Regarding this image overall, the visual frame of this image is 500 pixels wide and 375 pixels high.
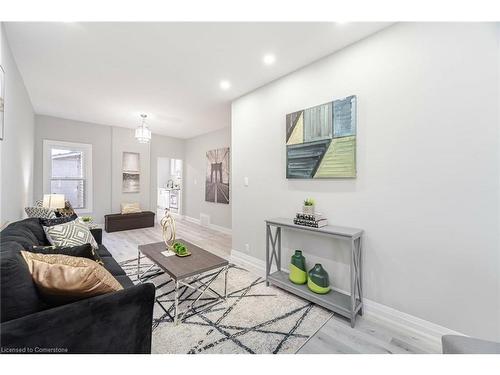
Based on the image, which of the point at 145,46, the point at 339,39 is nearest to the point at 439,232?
the point at 339,39

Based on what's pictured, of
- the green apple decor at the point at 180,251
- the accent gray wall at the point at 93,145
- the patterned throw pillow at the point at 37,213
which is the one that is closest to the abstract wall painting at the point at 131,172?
the accent gray wall at the point at 93,145

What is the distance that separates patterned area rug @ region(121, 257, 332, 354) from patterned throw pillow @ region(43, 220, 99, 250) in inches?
37.4

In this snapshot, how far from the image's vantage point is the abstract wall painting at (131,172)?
5.64 metres

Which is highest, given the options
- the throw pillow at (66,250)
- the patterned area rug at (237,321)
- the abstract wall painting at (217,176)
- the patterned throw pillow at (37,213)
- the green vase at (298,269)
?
the abstract wall painting at (217,176)

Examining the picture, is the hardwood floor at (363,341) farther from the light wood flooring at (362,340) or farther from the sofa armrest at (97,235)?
the sofa armrest at (97,235)

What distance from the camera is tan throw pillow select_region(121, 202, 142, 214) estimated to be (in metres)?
5.51

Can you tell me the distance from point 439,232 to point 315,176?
3.75ft

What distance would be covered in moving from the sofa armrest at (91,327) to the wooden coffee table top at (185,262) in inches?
25.0

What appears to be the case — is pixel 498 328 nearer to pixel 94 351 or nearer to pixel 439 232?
pixel 439 232

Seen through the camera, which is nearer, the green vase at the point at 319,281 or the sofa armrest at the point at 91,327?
the sofa armrest at the point at 91,327

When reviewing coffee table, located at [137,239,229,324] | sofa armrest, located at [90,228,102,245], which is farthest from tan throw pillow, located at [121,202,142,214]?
coffee table, located at [137,239,229,324]

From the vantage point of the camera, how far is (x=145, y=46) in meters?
2.18

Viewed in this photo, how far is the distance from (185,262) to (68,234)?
1250mm

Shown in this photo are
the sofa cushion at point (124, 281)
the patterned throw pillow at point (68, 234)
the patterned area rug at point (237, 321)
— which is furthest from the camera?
the patterned throw pillow at point (68, 234)
